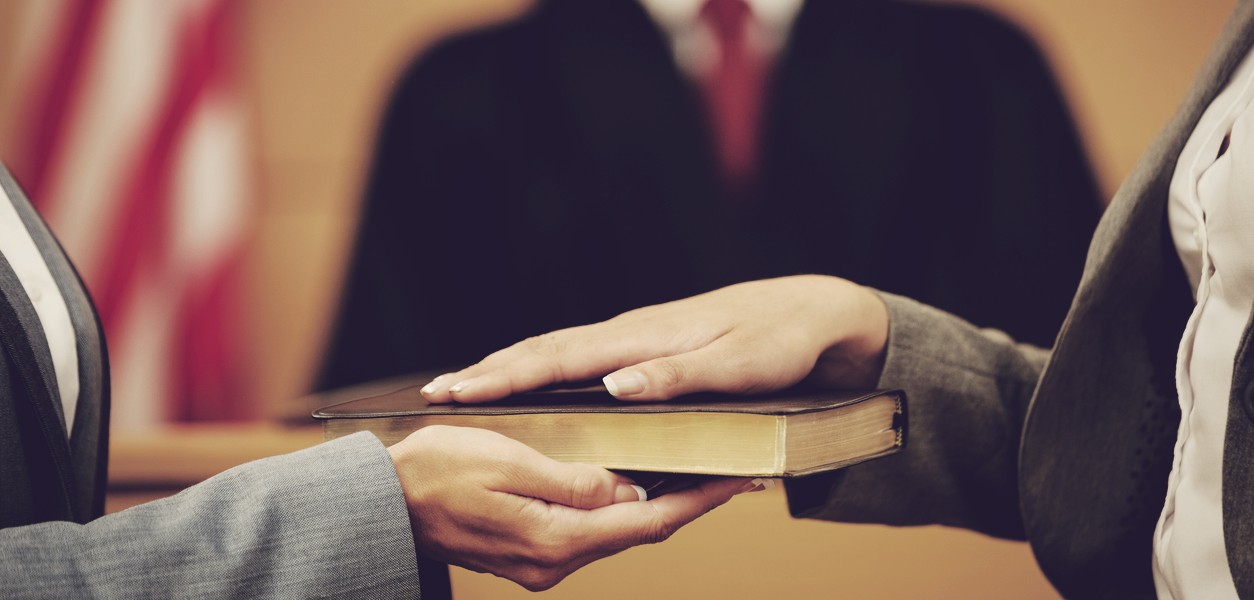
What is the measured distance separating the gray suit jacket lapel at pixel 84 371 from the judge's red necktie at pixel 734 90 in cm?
120

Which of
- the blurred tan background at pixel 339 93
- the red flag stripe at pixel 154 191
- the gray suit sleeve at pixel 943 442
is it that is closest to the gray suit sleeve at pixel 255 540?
the gray suit sleeve at pixel 943 442

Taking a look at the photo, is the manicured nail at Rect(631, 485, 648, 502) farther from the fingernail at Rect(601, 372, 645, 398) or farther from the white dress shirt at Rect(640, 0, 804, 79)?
the white dress shirt at Rect(640, 0, 804, 79)

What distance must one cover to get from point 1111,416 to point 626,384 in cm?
33

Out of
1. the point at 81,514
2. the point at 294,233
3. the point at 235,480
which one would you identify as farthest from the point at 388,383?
the point at 235,480

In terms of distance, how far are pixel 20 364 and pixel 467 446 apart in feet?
0.78

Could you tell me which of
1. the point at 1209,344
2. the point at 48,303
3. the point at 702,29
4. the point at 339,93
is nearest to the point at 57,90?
the point at 339,93

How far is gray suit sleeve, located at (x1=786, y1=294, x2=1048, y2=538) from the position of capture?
2.13 ft

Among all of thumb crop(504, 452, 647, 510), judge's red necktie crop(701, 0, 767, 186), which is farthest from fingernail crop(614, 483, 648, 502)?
judge's red necktie crop(701, 0, 767, 186)

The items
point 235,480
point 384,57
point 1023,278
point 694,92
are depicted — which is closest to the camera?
point 235,480

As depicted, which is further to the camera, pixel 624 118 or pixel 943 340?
pixel 624 118

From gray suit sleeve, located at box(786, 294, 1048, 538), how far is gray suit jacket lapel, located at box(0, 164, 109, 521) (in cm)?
45

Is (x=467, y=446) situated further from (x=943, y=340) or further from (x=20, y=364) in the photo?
(x=943, y=340)

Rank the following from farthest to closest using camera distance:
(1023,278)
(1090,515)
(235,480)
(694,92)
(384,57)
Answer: (384,57)
(694,92)
(1023,278)
(1090,515)
(235,480)

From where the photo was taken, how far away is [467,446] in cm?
49
